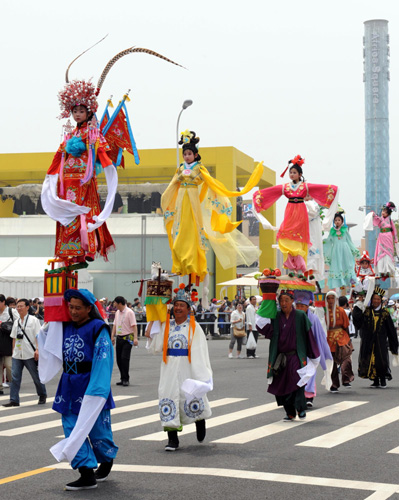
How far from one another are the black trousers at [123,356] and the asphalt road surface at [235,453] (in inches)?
86.2

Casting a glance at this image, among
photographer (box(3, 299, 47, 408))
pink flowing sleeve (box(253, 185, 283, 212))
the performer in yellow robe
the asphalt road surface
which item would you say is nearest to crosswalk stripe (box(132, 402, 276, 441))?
the asphalt road surface

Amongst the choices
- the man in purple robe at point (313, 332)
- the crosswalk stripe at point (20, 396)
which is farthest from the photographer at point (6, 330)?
the man in purple robe at point (313, 332)

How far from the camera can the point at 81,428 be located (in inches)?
300

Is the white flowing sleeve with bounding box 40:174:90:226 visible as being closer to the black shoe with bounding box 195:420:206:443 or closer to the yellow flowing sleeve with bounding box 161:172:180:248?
the yellow flowing sleeve with bounding box 161:172:180:248

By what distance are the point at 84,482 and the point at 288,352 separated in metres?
5.04

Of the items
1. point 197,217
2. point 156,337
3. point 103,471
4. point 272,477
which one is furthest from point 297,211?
point 103,471

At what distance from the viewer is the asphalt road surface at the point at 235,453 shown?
7.68m

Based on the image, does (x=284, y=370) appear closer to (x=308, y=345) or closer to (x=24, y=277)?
(x=308, y=345)

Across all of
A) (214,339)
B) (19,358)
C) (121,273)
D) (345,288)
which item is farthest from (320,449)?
(121,273)

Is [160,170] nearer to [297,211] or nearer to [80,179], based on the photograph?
[297,211]

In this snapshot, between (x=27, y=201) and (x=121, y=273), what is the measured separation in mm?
9412

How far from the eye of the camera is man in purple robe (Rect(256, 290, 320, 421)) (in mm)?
12055

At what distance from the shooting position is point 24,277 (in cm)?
3691

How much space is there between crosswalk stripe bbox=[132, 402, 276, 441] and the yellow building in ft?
105
